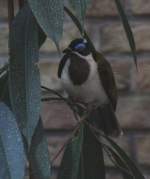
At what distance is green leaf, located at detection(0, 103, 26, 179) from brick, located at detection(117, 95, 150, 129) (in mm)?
1089

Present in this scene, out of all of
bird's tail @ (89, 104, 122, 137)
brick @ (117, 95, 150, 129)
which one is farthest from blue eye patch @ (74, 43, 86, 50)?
brick @ (117, 95, 150, 129)

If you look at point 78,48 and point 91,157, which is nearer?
point 91,157

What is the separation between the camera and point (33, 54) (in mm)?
894

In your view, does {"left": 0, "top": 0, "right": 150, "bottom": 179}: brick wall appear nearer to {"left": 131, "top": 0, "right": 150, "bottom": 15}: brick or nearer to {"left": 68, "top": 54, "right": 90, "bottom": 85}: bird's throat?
{"left": 131, "top": 0, "right": 150, "bottom": 15}: brick

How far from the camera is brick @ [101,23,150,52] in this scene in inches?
74.6

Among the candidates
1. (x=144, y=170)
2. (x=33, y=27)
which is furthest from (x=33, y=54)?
(x=144, y=170)

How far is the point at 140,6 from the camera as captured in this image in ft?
6.20

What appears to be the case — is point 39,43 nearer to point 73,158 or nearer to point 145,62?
point 73,158

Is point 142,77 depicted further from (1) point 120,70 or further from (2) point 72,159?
(2) point 72,159

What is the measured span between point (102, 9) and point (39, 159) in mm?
1058

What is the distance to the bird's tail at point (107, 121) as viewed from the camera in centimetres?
167

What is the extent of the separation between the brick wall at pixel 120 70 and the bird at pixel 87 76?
28 cm

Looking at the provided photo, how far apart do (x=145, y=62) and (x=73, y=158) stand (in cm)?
85

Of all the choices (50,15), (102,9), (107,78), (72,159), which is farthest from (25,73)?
(102,9)
